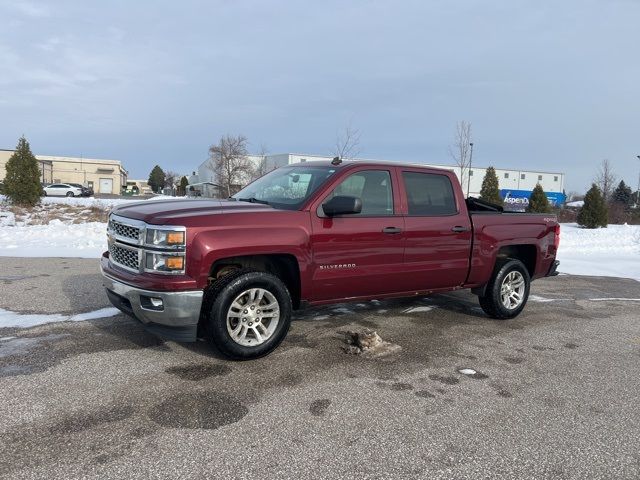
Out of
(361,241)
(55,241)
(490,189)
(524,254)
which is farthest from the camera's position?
(490,189)

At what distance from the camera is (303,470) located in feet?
9.37

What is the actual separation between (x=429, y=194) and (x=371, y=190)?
87cm

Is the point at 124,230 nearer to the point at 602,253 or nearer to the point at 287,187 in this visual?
the point at 287,187

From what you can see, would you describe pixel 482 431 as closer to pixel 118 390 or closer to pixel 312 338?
pixel 312 338

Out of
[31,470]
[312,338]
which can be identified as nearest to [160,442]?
[31,470]

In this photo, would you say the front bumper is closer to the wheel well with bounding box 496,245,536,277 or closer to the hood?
the hood

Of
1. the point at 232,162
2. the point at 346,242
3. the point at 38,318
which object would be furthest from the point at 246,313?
the point at 232,162

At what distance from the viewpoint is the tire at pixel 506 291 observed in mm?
6465

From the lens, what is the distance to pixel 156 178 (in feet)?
392

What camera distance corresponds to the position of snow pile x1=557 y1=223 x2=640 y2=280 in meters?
12.1

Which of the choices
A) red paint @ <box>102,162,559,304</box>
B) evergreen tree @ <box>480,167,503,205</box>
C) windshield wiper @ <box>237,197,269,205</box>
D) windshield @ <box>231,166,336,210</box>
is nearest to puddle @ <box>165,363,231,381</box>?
red paint @ <box>102,162,559,304</box>

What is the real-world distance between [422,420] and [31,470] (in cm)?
244

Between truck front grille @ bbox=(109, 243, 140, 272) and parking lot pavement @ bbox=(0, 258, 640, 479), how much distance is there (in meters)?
0.84

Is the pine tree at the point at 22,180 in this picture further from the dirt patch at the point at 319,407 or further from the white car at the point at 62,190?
the white car at the point at 62,190
